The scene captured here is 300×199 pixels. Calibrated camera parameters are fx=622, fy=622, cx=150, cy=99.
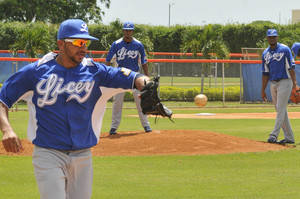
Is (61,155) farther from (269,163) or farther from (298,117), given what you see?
(298,117)

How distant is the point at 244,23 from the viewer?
45.0 meters

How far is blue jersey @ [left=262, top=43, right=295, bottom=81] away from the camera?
1229cm

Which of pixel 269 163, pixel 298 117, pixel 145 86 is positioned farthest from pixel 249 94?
pixel 145 86

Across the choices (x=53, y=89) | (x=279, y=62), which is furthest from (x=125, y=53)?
(x=53, y=89)

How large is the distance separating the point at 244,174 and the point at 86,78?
443 cm

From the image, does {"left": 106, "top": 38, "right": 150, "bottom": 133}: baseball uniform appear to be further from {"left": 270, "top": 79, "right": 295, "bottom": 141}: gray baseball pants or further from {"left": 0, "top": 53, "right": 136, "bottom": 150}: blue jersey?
{"left": 0, "top": 53, "right": 136, "bottom": 150}: blue jersey

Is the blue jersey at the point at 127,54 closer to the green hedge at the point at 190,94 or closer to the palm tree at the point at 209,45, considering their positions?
the green hedge at the point at 190,94

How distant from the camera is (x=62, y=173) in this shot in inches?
196

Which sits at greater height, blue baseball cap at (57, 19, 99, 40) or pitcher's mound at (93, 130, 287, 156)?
blue baseball cap at (57, 19, 99, 40)

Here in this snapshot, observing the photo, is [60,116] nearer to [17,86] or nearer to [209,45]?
[17,86]

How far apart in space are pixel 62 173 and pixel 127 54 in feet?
27.0

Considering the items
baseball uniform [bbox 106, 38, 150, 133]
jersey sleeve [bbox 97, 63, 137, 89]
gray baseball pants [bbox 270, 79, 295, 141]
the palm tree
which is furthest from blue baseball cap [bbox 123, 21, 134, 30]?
the palm tree

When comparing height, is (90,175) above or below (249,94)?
above

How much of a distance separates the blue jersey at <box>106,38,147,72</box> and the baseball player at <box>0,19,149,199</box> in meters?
7.77
